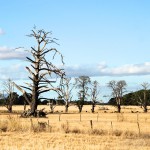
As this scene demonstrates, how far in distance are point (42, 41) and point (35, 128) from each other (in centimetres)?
2433

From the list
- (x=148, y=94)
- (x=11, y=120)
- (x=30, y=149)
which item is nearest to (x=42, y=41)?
(x=11, y=120)

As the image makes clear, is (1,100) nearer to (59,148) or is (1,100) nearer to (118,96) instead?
(118,96)

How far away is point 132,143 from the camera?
66.5 feet

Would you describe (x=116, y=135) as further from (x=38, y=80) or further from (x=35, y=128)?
(x=38, y=80)

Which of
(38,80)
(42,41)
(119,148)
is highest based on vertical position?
(42,41)

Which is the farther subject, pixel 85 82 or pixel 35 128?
pixel 85 82

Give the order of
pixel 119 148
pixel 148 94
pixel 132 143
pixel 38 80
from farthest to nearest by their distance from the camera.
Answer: pixel 148 94, pixel 38 80, pixel 132 143, pixel 119 148

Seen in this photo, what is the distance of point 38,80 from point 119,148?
3105cm

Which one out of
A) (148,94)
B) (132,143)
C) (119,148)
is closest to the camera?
(119,148)

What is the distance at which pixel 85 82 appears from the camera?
388 ft

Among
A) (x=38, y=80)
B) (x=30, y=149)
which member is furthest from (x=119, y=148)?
(x=38, y=80)

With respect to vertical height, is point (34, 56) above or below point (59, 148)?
above

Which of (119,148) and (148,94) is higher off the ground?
(148,94)

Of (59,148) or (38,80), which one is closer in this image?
(59,148)
